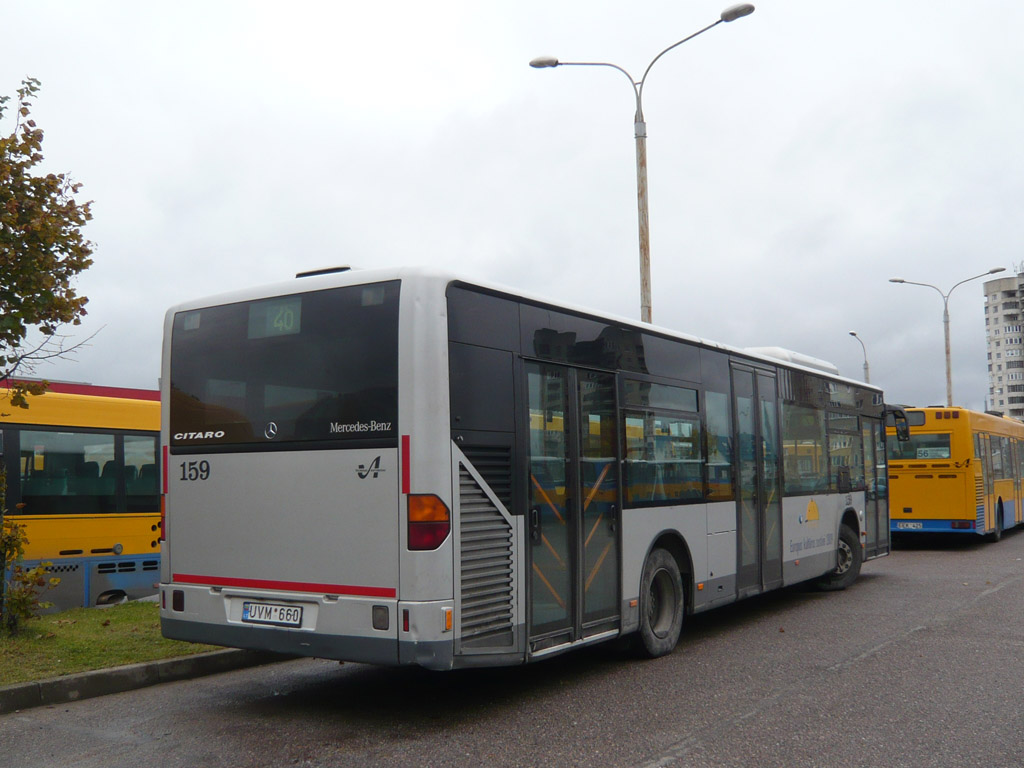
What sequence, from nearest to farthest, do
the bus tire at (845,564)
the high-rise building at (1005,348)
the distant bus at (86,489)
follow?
the distant bus at (86,489) → the bus tire at (845,564) → the high-rise building at (1005,348)

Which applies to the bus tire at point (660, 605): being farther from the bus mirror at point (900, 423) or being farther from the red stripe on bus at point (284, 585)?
the bus mirror at point (900, 423)

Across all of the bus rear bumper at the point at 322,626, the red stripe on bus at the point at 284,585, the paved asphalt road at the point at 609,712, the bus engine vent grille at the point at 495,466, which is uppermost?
the bus engine vent grille at the point at 495,466

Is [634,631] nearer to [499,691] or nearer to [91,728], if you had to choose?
[499,691]

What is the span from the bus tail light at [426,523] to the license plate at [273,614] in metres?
1.06

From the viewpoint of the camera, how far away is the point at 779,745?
5926 millimetres

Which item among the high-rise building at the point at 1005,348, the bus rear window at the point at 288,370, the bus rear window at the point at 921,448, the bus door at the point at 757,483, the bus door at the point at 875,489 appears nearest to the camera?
the bus rear window at the point at 288,370

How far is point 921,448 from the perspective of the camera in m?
20.5

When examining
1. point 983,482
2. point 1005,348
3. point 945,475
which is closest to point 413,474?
point 945,475

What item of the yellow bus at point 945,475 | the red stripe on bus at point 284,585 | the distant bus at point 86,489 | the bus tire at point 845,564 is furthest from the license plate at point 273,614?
the yellow bus at point 945,475

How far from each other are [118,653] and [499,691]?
326 cm

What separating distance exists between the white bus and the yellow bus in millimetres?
13289

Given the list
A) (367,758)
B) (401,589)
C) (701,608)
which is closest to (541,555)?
(401,589)

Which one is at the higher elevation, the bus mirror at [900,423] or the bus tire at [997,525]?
the bus mirror at [900,423]

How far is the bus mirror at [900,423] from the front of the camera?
15258 millimetres
